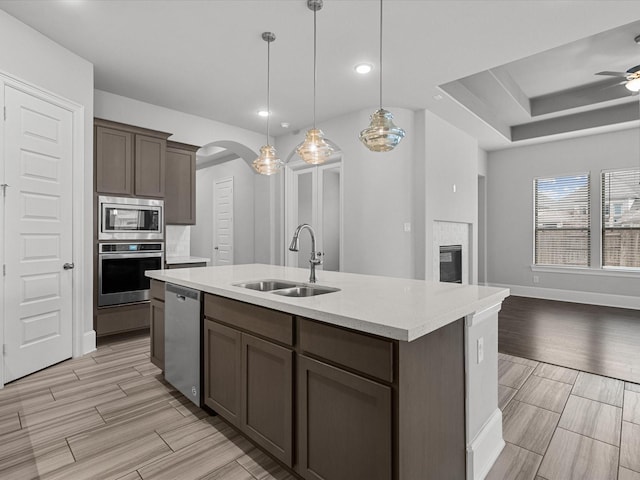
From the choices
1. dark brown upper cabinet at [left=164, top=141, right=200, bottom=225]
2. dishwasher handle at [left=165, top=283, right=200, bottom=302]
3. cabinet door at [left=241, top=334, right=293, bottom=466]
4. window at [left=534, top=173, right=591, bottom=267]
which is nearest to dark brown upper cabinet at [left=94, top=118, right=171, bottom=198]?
dark brown upper cabinet at [left=164, top=141, right=200, bottom=225]

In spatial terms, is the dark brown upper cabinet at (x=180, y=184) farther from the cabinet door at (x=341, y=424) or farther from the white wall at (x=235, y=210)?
the cabinet door at (x=341, y=424)

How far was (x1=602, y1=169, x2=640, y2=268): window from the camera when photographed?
18.8 feet

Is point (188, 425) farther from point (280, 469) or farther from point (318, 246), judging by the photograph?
point (318, 246)

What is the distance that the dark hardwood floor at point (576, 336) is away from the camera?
3289mm

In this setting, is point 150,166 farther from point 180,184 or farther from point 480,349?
point 480,349

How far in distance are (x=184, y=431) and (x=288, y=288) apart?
1.08 meters

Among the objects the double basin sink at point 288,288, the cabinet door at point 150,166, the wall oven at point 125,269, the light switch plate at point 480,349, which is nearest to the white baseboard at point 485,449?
the light switch plate at point 480,349

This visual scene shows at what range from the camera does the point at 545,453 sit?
1.95 m

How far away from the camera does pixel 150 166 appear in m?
4.19

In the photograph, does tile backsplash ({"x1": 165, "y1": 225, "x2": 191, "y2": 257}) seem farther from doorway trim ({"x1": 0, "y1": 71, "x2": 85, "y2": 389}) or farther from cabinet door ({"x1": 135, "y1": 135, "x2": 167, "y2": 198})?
doorway trim ({"x1": 0, "y1": 71, "x2": 85, "y2": 389})

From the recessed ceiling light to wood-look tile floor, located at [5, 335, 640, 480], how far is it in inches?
126

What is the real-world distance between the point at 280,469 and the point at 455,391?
3.23 feet

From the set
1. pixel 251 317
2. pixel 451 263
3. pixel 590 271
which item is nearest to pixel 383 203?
pixel 451 263

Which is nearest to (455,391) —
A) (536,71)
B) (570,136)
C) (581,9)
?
(581,9)
